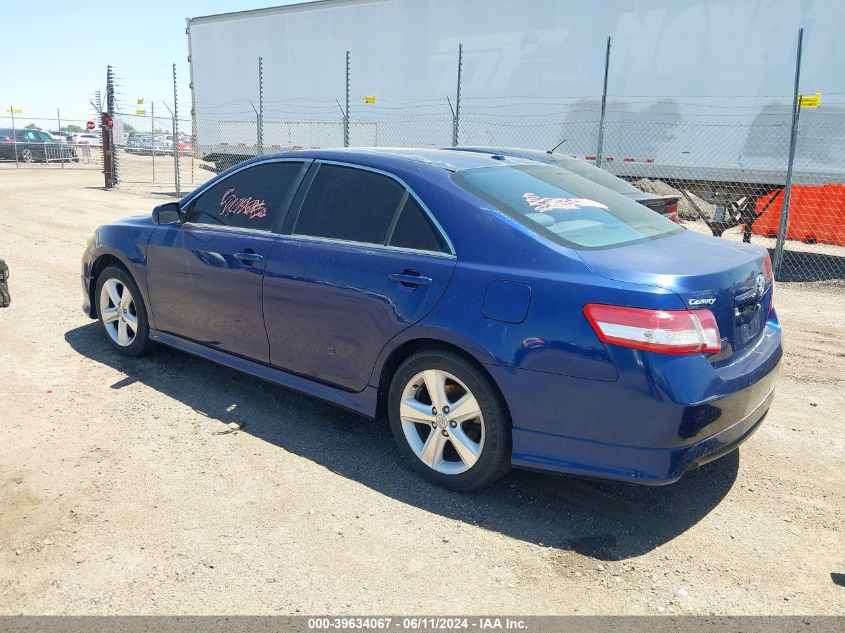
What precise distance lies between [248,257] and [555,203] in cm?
179

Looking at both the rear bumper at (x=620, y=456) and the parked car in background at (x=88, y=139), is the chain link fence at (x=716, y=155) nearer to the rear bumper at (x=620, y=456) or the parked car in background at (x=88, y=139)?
the rear bumper at (x=620, y=456)

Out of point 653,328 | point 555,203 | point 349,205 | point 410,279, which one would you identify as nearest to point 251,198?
point 349,205

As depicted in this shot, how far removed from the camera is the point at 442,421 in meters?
3.27

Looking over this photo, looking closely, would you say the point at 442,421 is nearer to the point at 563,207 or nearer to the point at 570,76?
the point at 563,207

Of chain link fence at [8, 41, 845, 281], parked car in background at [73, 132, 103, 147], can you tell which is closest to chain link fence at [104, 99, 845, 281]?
chain link fence at [8, 41, 845, 281]

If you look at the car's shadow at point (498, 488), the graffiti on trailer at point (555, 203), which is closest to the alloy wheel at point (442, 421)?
the car's shadow at point (498, 488)

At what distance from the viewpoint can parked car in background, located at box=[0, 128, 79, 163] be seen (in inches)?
1153

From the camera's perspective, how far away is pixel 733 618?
2.51m

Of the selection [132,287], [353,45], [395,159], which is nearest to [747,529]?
[395,159]

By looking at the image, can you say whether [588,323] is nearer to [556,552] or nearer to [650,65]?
[556,552]

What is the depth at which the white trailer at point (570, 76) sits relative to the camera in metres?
10.0

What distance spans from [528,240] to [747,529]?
5.35ft

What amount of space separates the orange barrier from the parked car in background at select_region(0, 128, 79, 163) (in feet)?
91.0

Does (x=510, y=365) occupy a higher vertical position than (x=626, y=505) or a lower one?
higher
